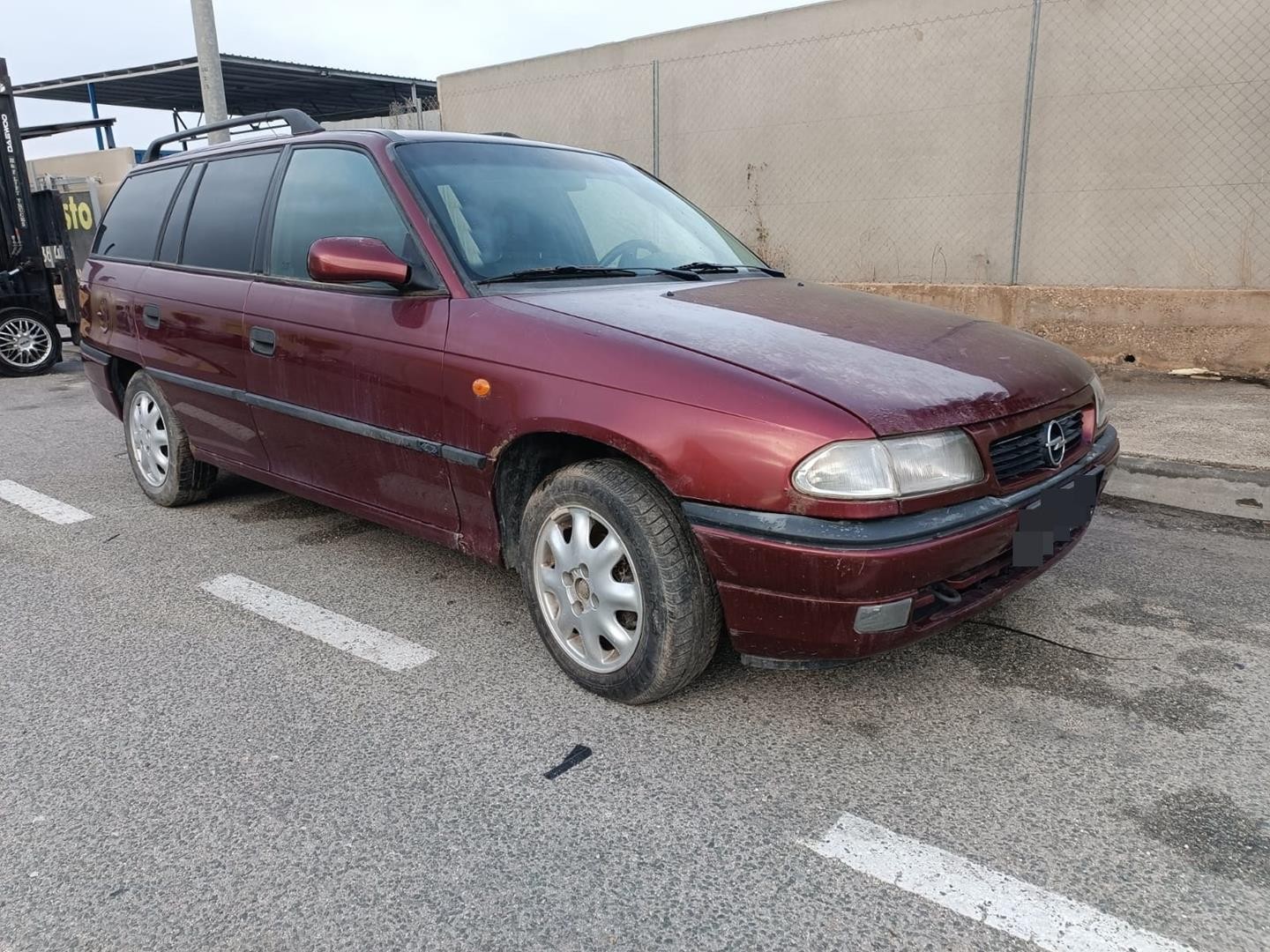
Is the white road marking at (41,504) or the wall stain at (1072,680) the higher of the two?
the white road marking at (41,504)

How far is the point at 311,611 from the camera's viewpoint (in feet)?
11.2

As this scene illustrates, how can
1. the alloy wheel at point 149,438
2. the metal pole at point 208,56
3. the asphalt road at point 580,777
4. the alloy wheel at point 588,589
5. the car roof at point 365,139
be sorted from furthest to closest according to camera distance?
the metal pole at point 208,56 → the alloy wheel at point 149,438 → the car roof at point 365,139 → the alloy wheel at point 588,589 → the asphalt road at point 580,777

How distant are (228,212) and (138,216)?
1.04 meters

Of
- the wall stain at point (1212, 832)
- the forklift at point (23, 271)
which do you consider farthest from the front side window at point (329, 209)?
the forklift at point (23, 271)

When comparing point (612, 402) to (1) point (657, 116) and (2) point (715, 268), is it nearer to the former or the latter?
(2) point (715, 268)

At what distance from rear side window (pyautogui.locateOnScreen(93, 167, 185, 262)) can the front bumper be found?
3456mm

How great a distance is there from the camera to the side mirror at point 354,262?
9.56ft

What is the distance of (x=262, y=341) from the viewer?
362cm

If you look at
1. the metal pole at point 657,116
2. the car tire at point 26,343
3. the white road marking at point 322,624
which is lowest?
the white road marking at point 322,624

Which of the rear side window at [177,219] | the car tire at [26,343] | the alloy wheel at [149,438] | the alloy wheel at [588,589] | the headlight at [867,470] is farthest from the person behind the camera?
the car tire at [26,343]

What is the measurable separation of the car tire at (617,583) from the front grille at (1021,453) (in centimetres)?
83

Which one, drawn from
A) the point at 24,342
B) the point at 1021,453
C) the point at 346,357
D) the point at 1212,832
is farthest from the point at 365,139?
the point at 24,342

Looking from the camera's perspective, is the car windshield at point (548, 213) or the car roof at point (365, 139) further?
the car roof at point (365, 139)

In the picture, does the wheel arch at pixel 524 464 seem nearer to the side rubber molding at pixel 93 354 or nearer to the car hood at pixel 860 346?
the car hood at pixel 860 346
